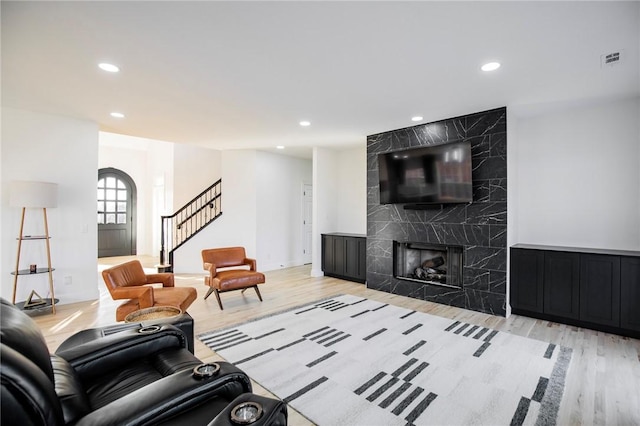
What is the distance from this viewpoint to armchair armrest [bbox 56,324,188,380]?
5.18ft

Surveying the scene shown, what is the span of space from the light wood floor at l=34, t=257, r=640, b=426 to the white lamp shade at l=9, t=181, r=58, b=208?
4.68 ft

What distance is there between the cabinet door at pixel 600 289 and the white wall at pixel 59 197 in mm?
6487

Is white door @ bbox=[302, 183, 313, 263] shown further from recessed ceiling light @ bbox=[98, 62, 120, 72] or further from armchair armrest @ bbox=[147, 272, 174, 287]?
recessed ceiling light @ bbox=[98, 62, 120, 72]

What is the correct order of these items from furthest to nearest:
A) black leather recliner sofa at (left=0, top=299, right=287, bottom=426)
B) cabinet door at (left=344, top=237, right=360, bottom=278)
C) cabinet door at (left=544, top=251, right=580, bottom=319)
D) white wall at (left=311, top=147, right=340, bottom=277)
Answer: white wall at (left=311, top=147, right=340, bottom=277) → cabinet door at (left=344, top=237, right=360, bottom=278) → cabinet door at (left=544, top=251, right=580, bottom=319) → black leather recliner sofa at (left=0, top=299, right=287, bottom=426)

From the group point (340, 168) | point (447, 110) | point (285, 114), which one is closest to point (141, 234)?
point (340, 168)

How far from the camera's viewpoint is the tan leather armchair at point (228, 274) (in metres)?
4.25

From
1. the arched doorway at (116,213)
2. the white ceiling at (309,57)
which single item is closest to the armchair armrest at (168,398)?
the white ceiling at (309,57)

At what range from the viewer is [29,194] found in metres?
3.79

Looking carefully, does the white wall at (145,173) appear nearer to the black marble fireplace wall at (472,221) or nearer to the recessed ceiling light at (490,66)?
the black marble fireplace wall at (472,221)

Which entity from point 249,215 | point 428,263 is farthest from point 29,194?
point 428,263

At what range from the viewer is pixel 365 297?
487 cm

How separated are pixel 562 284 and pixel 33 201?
646cm

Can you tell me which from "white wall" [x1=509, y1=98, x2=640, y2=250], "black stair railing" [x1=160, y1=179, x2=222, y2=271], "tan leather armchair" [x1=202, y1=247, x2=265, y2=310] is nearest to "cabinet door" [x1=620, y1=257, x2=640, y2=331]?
"white wall" [x1=509, y1=98, x2=640, y2=250]

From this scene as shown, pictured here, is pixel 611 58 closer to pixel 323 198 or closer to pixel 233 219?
pixel 323 198
